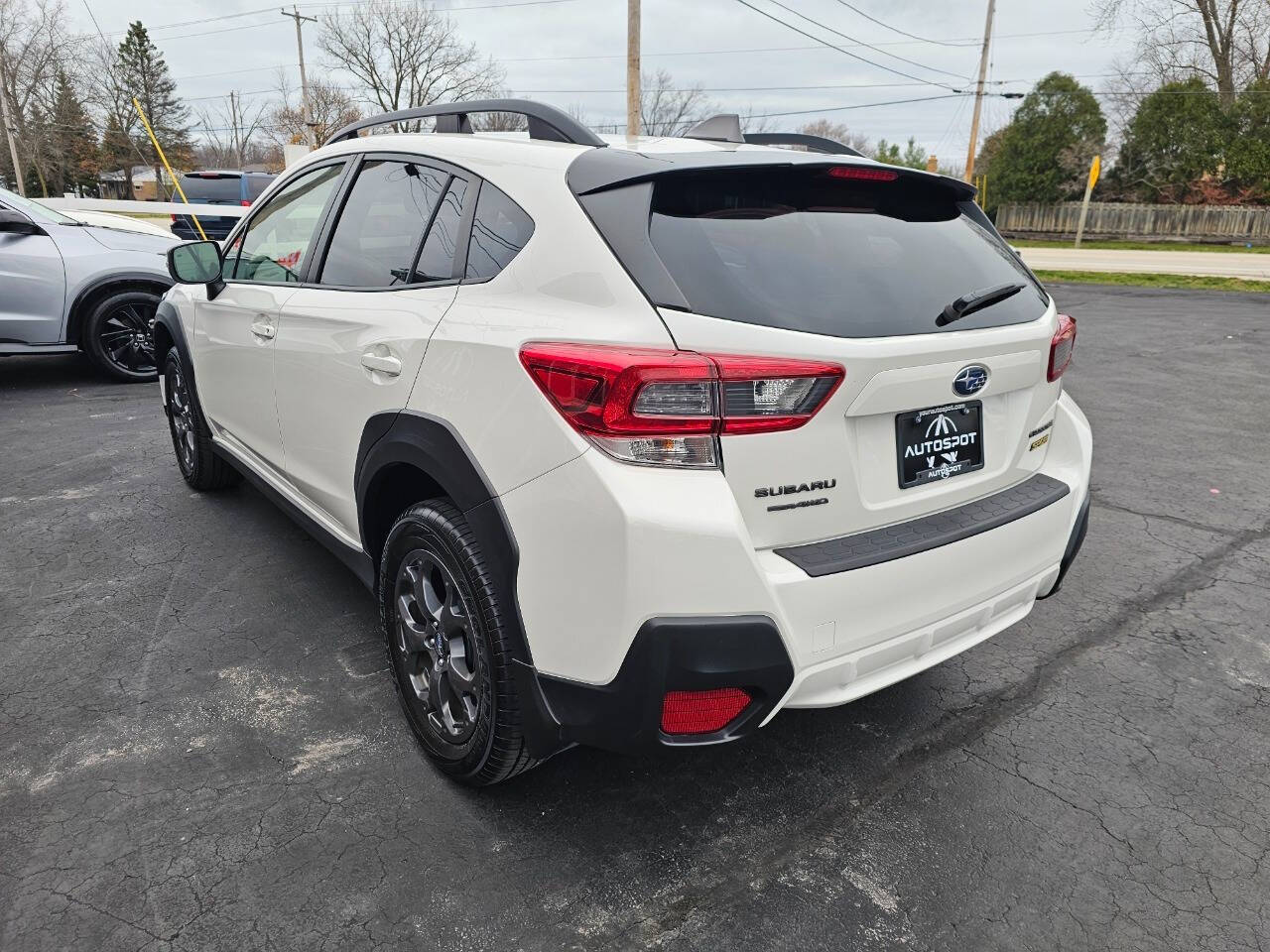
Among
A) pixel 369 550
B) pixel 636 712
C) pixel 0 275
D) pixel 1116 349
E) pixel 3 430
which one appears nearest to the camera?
pixel 636 712

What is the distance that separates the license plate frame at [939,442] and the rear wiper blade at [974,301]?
212 mm

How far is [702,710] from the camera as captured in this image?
1879 mm

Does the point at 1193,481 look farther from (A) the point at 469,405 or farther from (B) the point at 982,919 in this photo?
(A) the point at 469,405

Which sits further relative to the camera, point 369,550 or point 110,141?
point 110,141

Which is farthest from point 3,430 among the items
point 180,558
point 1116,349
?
point 1116,349

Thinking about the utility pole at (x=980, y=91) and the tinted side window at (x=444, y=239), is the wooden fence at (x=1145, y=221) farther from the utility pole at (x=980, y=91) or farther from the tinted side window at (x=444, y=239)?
the tinted side window at (x=444, y=239)

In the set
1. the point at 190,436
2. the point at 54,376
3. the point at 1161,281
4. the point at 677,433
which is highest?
the point at 677,433

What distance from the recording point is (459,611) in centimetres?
227

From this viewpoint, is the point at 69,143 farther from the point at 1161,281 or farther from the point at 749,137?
the point at 749,137

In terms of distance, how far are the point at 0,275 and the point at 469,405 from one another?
275 inches

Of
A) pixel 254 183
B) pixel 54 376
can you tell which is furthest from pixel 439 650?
pixel 254 183

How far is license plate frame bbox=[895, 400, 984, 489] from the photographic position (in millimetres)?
2053

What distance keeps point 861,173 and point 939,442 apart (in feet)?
2.39

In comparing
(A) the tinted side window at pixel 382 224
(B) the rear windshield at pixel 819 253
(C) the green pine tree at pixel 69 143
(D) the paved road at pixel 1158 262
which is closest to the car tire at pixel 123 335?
(A) the tinted side window at pixel 382 224
